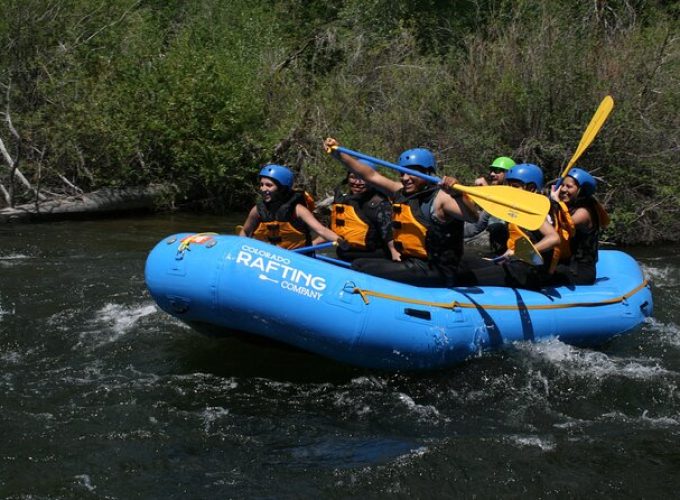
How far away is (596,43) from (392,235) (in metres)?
6.45

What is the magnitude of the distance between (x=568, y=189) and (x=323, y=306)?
7.56 ft

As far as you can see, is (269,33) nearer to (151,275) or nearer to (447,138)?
(447,138)

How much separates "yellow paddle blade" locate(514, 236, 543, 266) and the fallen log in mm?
6578

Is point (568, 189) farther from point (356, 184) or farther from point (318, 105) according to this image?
point (318, 105)

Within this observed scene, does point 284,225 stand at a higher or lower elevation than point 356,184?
lower

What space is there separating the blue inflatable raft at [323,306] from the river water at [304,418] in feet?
0.88

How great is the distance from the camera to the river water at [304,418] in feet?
13.1

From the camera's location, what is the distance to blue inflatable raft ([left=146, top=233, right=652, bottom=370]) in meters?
4.78

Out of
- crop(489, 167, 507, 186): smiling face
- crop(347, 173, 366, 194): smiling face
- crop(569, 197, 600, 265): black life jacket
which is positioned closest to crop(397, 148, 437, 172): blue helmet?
crop(347, 173, 366, 194): smiling face

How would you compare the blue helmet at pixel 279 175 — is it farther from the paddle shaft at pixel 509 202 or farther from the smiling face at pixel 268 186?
the paddle shaft at pixel 509 202

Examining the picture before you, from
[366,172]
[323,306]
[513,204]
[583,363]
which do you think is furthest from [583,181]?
[323,306]

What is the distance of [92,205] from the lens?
1143cm

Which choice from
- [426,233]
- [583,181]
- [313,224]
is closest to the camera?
[426,233]

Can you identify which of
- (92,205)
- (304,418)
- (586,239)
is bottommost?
(92,205)
